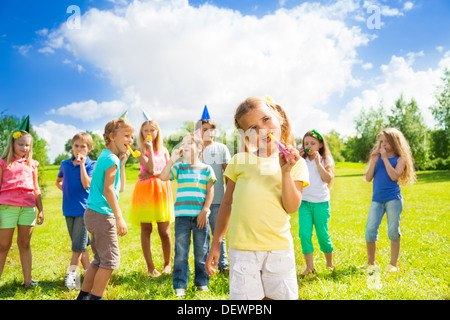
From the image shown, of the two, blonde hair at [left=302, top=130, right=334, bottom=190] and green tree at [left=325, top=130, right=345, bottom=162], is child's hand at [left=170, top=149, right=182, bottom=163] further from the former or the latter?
green tree at [left=325, top=130, right=345, bottom=162]

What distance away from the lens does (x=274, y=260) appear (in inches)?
78.8

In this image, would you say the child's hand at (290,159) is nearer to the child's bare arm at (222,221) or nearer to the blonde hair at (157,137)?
the child's bare arm at (222,221)

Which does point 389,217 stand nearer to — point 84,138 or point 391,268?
point 391,268

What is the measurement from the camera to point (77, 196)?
4051 millimetres

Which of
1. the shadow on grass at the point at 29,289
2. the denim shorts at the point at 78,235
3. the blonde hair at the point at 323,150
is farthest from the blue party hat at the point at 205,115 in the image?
the shadow on grass at the point at 29,289

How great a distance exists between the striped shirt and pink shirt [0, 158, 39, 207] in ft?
6.35

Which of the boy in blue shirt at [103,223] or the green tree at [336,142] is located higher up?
the green tree at [336,142]

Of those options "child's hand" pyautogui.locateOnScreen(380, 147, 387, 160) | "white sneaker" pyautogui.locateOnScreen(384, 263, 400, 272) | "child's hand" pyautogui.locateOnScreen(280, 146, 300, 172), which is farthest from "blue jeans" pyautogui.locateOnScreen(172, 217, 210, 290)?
"child's hand" pyautogui.locateOnScreen(380, 147, 387, 160)

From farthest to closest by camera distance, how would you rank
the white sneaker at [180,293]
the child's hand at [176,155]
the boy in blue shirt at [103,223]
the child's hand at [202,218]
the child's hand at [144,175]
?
the child's hand at [144,175]
the child's hand at [176,155]
the child's hand at [202,218]
the white sneaker at [180,293]
the boy in blue shirt at [103,223]

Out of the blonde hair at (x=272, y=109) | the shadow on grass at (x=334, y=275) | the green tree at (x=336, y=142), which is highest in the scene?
the green tree at (x=336, y=142)

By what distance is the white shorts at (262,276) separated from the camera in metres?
1.96

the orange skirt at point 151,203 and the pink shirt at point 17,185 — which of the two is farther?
the orange skirt at point 151,203

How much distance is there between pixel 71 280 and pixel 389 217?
13.4 ft
